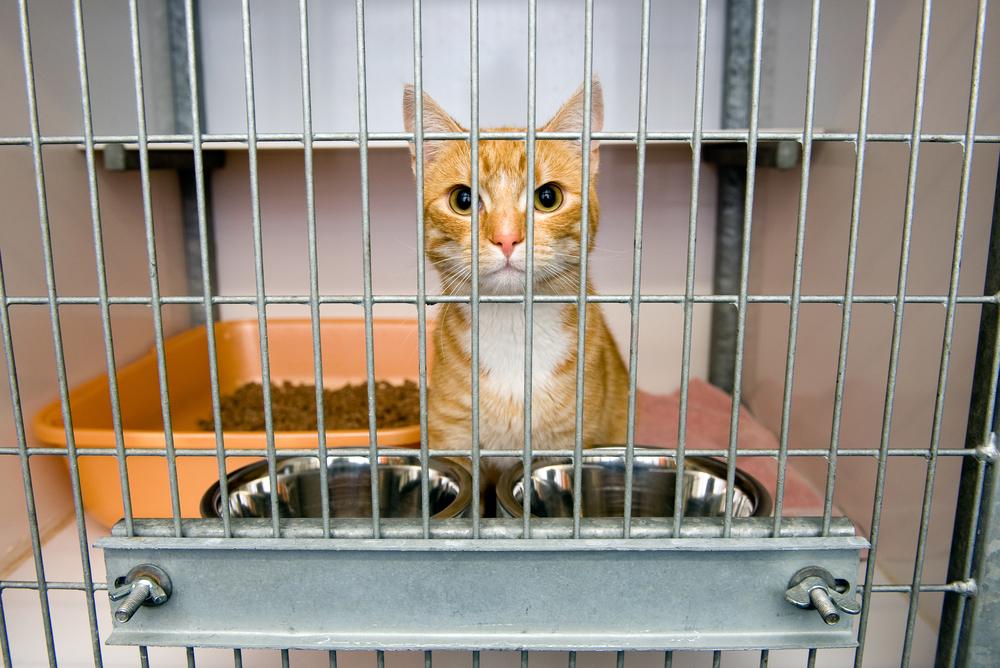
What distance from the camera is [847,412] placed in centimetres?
150

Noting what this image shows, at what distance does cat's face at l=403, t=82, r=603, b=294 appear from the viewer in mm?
1100

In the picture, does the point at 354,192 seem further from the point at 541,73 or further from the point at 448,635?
the point at 448,635

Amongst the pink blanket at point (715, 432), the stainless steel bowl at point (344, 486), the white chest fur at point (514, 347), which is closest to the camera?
the stainless steel bowl at point (344, 486)

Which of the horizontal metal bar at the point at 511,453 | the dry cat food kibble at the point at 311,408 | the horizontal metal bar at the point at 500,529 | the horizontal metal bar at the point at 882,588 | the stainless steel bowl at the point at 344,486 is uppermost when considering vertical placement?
the horizontal metal bar at the point at 511,453

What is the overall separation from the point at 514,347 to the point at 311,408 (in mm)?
891

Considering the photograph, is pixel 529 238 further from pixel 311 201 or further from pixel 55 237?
pixel 55 237

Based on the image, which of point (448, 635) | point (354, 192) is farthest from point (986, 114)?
point (354, 192)

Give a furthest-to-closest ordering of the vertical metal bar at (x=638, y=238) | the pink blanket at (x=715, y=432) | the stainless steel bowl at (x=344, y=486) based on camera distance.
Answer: the pink blanket at (x=715, y=432)
the stainless steel bowl at (x=344, y=486)
the vertical metal bar at (x=638, y=238)

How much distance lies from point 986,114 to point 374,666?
3.81 ft

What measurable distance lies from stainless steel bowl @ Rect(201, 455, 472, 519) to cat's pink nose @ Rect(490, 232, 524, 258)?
1.14 feet

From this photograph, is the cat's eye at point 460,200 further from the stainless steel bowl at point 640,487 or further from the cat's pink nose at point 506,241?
the stainless steel bowl at point 640,487

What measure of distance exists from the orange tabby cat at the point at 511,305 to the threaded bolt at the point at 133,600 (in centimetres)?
59

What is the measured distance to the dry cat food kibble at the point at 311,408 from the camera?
186 cm

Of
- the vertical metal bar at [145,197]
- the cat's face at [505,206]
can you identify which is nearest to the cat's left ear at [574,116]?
the cat's face at [505,206]
